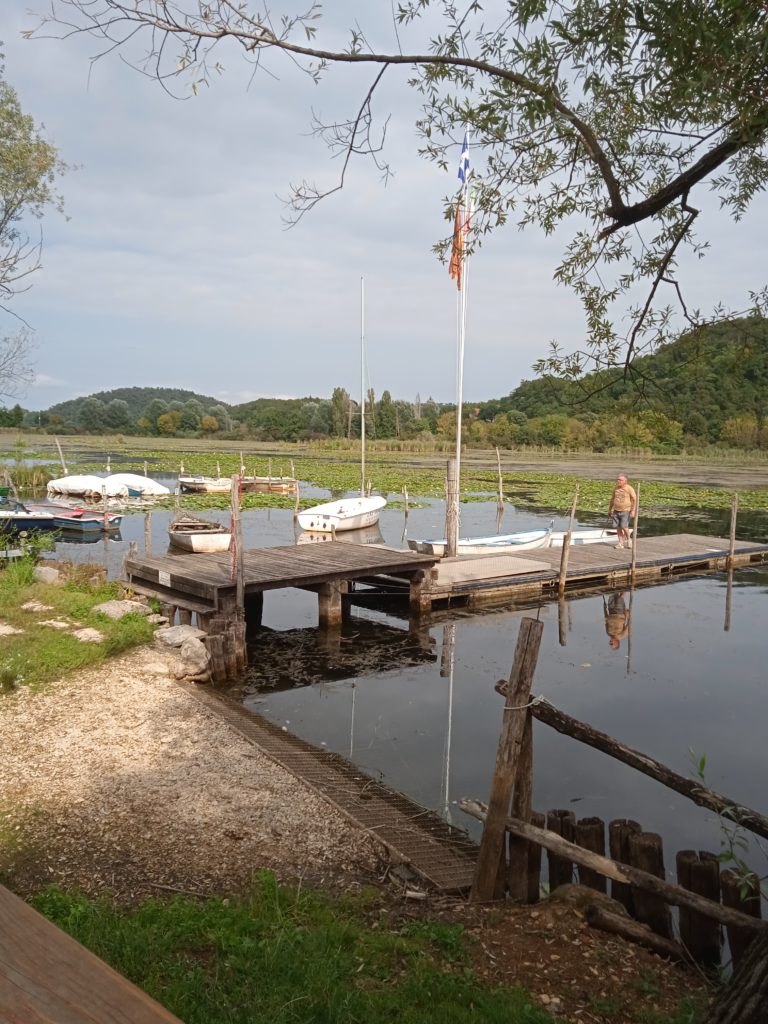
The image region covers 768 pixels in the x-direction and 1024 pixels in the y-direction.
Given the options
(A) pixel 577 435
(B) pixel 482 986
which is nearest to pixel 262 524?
(B) pixel 482 986

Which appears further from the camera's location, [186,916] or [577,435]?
[577,435]

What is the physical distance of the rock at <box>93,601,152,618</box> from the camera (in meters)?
12.6

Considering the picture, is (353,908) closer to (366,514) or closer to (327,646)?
(327,646)

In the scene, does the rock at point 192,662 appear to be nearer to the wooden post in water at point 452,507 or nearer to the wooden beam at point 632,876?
the wooden beam at point 632,876

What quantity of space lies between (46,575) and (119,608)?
3.61m

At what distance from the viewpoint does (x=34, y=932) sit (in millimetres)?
1208

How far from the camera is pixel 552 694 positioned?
12.3 metres

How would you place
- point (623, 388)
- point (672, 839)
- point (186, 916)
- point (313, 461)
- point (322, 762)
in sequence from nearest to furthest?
point (186, 916) → point (623, 388) → point (672, 839) → point (322, 762) → point (313, 461)

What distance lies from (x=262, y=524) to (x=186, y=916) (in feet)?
86.9

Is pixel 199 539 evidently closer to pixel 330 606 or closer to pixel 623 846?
pixel 330 606

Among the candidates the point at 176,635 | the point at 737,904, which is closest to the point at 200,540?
the point at 176,635

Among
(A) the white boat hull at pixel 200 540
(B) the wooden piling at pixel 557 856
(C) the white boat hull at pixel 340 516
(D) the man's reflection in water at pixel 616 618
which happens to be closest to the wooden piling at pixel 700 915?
(B) the wooden piling at pixel 557 856

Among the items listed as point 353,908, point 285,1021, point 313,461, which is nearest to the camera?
point 285,1021

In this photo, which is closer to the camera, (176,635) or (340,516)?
(176,635)
